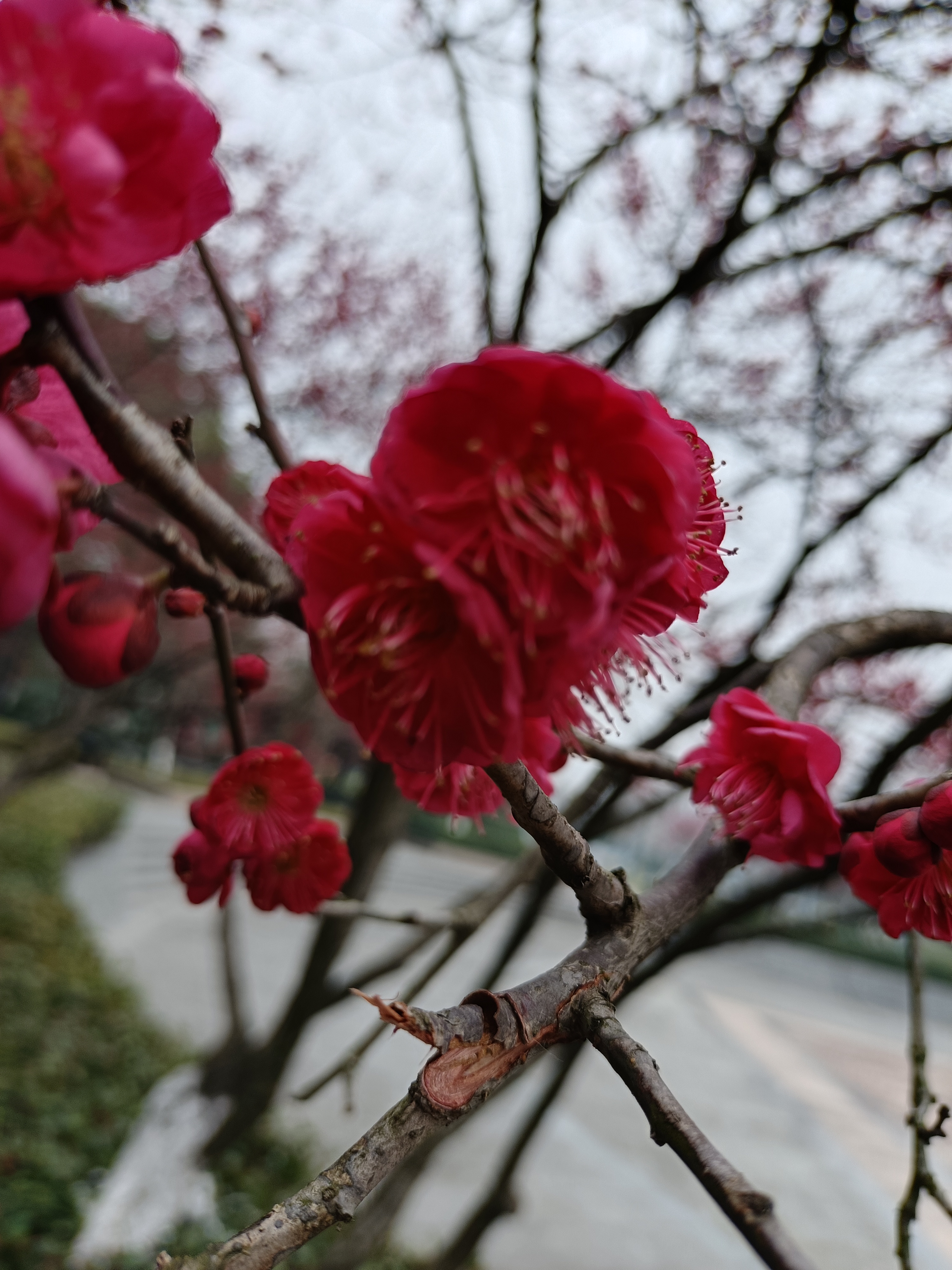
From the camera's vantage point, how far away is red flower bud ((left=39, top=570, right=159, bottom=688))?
52 centimetres

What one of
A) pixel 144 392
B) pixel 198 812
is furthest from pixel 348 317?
pixel 198 812

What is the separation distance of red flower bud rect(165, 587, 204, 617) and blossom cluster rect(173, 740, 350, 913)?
1.12 ft

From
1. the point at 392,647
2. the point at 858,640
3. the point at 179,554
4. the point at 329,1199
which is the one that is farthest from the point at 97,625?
the point at 858,640

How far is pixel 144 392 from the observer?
367 inches

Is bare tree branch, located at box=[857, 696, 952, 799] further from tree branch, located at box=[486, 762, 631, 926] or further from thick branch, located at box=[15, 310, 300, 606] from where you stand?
thick branch, located at box=[15, 310, 300, 606]

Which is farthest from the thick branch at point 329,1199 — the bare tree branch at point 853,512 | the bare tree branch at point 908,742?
the bare tree branch at point 853,512

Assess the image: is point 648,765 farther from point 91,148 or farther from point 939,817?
point 91,148

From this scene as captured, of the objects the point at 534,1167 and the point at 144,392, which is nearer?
the point at 534,1167

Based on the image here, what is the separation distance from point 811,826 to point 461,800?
354 millimetres

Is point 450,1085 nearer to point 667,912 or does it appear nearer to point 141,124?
point 667,912

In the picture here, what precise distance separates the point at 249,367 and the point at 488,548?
0.72 m

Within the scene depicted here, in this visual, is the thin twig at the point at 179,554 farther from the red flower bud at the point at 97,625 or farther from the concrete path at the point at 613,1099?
the concrete path at the point at 613,1099

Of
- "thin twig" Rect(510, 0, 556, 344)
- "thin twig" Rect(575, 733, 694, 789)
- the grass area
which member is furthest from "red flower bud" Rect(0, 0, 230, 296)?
the grass area

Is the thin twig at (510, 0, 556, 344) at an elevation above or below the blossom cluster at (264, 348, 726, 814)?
above
